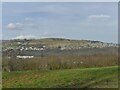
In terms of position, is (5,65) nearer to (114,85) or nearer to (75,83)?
(75,83)

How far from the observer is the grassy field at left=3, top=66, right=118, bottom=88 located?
1333 centimetres

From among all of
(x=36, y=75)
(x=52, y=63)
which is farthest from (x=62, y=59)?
(x=36, y=75)

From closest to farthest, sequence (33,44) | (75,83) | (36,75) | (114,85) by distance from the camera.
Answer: (114,85) → (75,83) → (36,75) → (33,44)

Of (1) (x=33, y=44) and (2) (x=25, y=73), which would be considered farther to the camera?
(1) (x=33, y=44)

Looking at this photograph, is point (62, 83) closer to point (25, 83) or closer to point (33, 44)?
point (25, 83)

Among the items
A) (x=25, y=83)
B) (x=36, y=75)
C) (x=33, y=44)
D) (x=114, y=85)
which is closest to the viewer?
(x=114, y=85)

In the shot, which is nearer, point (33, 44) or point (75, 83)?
point (75, 83)

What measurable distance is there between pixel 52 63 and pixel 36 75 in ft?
5.39

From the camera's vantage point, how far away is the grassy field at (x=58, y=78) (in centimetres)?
1333

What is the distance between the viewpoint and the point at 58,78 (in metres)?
14.6

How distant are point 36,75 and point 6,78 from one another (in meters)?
1.46

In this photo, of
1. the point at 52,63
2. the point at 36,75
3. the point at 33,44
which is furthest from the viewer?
the point at 33,44

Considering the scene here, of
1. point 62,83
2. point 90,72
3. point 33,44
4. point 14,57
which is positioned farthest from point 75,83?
point 33,44

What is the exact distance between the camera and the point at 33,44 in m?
31.5
